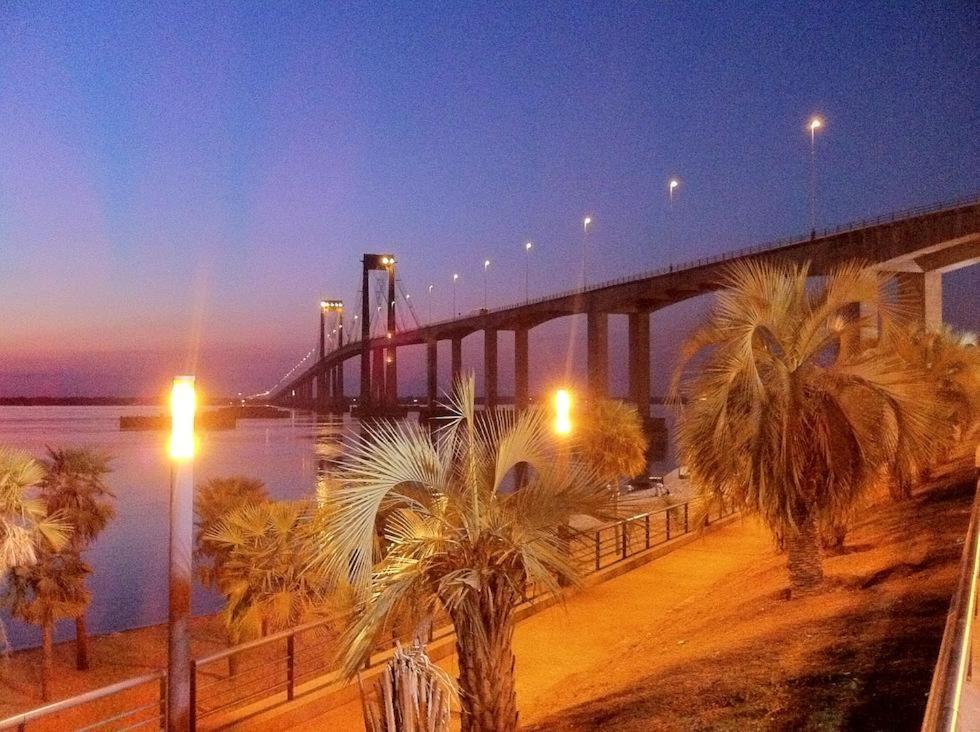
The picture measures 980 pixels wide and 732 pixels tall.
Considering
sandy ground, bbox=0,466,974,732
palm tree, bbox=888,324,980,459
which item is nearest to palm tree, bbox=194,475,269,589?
sandy ground, bbox=0,466,974,732

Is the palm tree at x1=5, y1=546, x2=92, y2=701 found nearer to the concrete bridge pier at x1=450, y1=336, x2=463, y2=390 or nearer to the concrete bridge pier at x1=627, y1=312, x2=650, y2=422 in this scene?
the concrete bridge pier at x1=627, y1=312, x2=650, y2=422

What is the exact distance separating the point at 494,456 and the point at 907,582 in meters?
4.71

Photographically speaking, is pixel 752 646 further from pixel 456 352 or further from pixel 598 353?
pixel 456 352

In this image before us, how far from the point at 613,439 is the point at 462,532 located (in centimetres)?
2229

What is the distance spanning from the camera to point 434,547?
549 cm

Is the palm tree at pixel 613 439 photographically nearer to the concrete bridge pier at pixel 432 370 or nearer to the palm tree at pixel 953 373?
the palm tree at pixel 953 373

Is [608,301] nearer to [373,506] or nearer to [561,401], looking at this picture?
[561,401]

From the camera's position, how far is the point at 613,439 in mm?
27344

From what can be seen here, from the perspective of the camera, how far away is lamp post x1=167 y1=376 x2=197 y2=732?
21.5 feet

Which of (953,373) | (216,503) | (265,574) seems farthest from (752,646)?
(216,503)

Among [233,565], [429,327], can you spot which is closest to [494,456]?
[233,565]

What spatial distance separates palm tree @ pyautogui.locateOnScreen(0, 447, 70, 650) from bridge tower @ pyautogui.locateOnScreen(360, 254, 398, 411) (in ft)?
277

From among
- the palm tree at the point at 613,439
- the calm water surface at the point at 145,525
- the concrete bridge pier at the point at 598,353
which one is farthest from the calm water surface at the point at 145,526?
the concrete bridge pier at the point at 598,353

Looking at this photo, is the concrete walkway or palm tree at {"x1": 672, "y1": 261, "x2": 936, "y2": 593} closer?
the concrete walkway
